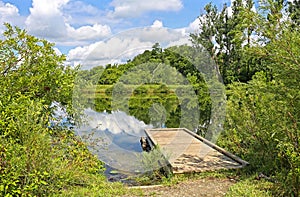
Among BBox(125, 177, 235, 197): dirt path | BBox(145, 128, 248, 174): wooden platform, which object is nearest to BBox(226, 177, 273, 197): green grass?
BBox(125, 177, 235, 197): dirt path

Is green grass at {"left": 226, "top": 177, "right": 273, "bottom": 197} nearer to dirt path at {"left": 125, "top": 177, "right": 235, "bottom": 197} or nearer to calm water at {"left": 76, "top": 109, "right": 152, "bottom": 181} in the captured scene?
dirt path at {"left": 125, "top": 177, "right": 235, "bottom": 197}

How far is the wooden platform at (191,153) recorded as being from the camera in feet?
17.4

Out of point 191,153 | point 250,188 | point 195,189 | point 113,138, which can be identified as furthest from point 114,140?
point 250,188

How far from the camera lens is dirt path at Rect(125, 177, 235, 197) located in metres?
4.09

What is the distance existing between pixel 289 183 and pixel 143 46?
10.1ft

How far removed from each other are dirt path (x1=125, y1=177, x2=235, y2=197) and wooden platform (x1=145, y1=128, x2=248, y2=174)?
473 millimetres

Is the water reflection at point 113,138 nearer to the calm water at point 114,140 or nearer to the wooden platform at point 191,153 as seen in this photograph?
the calm water at point 114,140

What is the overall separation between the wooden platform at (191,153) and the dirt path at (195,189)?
47cm

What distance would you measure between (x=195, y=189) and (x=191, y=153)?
206 cm

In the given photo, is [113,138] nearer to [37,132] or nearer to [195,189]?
[195,189]

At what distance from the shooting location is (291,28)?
3877mm

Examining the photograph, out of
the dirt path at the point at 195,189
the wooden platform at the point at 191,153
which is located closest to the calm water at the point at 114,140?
the wooden platform at the point at 191,153

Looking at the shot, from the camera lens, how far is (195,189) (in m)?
4.29

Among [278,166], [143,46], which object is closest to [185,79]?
[143,46]
